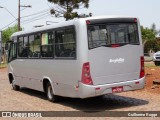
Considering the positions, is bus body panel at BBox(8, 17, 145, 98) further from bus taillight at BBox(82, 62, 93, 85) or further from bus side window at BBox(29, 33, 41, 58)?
bus side window at BBox(29, 33, 41, 58)

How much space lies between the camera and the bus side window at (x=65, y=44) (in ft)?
39.3

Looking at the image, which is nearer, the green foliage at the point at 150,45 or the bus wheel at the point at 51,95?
the bus wheel at the point at 51,95

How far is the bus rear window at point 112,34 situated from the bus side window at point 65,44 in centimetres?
70

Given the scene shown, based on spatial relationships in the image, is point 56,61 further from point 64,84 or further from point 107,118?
point 107,118

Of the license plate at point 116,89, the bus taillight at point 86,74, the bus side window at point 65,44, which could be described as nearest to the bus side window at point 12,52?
the bus side window at point 65,44

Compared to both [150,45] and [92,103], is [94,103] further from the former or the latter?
[150,45]

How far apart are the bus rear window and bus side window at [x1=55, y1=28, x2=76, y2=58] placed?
0.70m

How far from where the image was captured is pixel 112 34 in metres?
11.8

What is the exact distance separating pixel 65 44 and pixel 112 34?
66.6 inches

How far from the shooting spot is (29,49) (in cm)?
1598

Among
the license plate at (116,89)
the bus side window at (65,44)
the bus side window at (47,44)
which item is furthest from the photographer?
the bus side window at (47,44)

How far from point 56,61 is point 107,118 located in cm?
358

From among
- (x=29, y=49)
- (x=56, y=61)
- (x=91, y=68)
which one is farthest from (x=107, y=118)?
(x=29, y=49)

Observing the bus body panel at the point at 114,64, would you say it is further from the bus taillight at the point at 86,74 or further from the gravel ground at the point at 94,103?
the gravel ground at the point at 94,103
